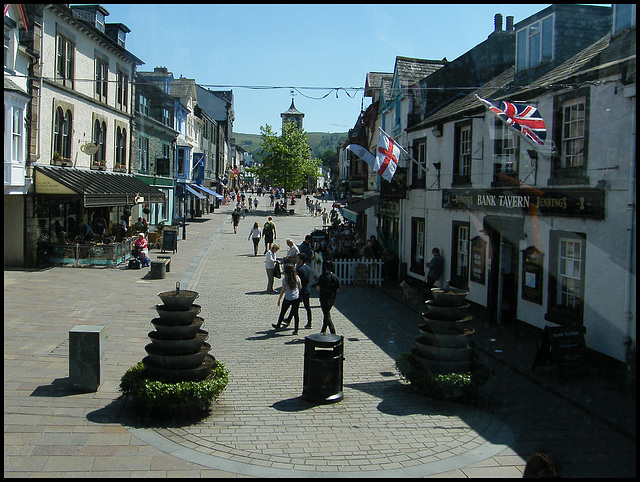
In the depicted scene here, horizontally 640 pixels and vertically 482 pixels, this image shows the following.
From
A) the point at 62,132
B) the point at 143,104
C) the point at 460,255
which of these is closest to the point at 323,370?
the point at 460,255

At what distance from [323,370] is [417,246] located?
12581 millimetres

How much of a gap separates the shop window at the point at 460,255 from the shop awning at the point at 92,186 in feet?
43.3

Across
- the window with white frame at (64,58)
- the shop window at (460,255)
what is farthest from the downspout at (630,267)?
the window with white frame at (64,58)

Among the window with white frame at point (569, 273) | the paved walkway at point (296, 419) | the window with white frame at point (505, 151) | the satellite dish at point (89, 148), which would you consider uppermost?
the satellite dish at point (89, 148)

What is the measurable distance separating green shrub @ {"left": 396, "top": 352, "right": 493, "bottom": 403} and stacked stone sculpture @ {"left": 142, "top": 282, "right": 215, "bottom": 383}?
10.7ft

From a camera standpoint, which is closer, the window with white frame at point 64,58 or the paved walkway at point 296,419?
the paved walkway at point 296,419

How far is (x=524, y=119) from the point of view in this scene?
1105cm

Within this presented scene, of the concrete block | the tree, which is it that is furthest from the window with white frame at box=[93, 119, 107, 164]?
the tree

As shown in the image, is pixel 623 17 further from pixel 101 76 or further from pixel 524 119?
pixel 101 76

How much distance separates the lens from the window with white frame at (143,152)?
34.1m

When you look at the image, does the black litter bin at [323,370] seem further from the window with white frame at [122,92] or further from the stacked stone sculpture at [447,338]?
the window with white frame at [122,92]

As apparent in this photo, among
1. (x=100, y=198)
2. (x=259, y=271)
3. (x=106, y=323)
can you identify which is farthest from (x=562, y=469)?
(x=100, y=198)

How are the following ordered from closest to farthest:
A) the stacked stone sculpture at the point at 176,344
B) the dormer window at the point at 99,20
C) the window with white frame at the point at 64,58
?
the stacked stone sculpture at the point at 176,344
the window with white frame at the point at 64,58
the dormer window at the point at 99,20

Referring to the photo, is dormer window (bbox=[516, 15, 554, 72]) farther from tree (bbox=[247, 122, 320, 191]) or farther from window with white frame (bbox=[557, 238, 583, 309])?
tree (bbox=[247, 122, 320, 191])
